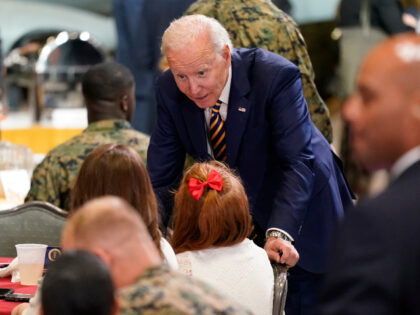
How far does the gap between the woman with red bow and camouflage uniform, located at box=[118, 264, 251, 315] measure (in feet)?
3.82

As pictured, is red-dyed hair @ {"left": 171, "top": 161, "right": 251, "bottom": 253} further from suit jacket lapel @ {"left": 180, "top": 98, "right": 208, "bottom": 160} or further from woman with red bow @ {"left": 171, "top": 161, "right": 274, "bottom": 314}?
suit jacket lapel @ {"left": 180, "top": 98, "right": 208, "bottom": 160}

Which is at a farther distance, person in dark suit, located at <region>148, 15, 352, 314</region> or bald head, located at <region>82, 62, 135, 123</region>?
bald head, located at <region>82, 62, 135, 123</region>

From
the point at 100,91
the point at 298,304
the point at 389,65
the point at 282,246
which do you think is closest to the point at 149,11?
the point at 100,91

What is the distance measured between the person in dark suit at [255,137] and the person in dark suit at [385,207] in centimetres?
131

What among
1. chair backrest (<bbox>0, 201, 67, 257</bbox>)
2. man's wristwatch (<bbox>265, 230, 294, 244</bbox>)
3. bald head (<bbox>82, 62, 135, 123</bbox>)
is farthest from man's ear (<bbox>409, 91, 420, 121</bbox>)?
bald head (<bbox>82, 62, 135, 123</bbox>)

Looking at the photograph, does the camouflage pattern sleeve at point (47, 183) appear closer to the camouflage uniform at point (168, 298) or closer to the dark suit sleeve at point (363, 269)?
the camouflage uniform at point (168, 298)

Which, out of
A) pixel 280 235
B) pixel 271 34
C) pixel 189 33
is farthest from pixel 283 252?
pixel 271 34

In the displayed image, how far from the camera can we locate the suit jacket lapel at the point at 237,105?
116 inches

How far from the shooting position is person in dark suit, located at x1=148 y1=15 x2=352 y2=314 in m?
2.80

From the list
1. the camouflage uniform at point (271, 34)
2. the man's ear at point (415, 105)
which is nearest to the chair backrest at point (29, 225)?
the camouflage uniform at point (271, 34)

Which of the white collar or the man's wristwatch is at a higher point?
the white collar

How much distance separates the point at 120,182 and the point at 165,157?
74cm

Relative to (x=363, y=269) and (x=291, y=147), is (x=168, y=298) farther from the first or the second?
(x=291, y=147)

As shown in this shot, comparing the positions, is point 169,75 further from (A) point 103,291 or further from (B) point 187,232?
(A) point 103,291
